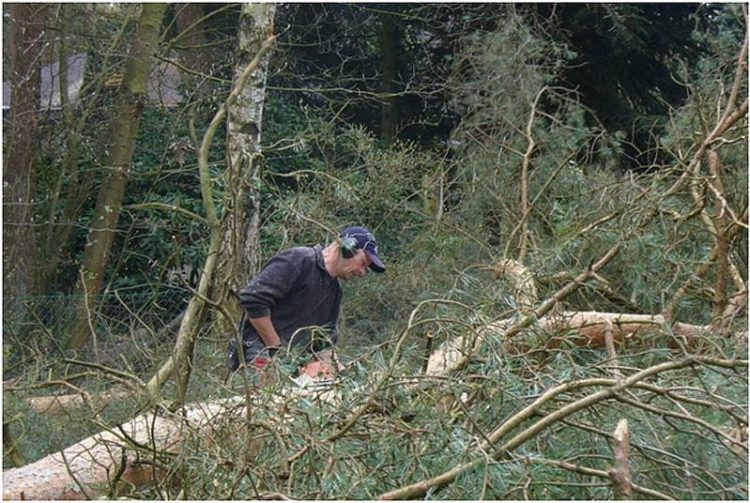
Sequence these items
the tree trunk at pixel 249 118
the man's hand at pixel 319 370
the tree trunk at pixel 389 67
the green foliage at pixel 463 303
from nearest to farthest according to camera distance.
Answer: the green foliage at pixel 463 303
the man's hand at pixel 319 370
the tree trunk at pixel 249 118
the tree trunk at pixel 389 67

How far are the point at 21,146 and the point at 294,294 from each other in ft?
16.6

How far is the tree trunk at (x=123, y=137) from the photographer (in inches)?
354

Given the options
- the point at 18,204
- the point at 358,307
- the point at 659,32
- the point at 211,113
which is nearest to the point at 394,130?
the point at 211,113

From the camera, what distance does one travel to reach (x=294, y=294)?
4.87m

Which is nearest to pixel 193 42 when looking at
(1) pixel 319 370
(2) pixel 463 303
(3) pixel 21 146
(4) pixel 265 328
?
(3) pixel 21 146

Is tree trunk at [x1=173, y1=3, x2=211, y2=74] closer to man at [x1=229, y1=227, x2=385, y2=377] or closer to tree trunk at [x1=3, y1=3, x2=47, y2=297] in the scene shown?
tree trunk at [x1=3, y1=3, x2=47, y2=297]

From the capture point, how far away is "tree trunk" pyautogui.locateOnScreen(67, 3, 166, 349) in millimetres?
8992

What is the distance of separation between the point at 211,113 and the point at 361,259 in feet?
19.4

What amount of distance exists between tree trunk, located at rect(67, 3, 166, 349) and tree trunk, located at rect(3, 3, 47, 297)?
579 mm

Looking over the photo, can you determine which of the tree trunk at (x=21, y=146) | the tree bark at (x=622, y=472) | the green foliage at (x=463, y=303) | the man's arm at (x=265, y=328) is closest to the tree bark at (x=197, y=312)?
the green foliage at (x=463, y=303)

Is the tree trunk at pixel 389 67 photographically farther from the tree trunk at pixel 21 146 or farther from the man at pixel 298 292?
the man at pixel 298 292

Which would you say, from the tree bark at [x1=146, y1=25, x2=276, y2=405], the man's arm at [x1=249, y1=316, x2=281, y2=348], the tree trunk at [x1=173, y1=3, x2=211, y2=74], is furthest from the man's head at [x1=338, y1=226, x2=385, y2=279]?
the tree trunk at [x1=173, y1=3, x2=211, y2=74]

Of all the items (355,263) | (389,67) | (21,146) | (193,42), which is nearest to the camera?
(355,263)

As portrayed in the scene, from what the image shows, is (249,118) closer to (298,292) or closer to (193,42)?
(298,292)
